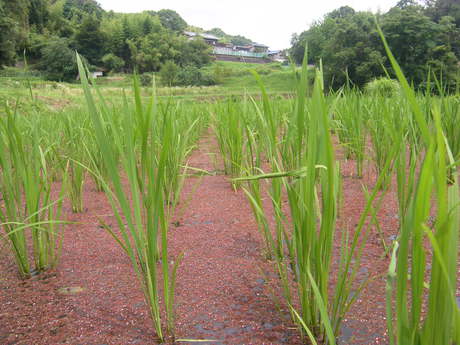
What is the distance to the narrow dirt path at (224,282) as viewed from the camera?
640mm

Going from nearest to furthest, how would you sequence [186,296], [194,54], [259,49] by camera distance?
1. [186,296]
2. [194,54]
3. [259,49]

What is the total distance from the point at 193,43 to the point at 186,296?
128 ft

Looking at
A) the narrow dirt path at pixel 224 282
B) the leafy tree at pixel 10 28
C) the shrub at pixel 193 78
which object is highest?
the leafy tree at pixel 10 28

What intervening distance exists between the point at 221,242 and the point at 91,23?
1338 inches

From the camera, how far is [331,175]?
478mm

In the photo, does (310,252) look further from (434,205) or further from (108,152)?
(434,205)

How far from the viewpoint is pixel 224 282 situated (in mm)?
813

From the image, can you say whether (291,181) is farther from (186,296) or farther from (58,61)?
(58,61)

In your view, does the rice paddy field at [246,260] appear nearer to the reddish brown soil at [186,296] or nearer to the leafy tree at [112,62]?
the reddish brown soil at [186,296]

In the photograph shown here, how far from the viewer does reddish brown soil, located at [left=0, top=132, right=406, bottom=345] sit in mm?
629

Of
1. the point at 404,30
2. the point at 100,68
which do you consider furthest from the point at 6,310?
the point at 100,68

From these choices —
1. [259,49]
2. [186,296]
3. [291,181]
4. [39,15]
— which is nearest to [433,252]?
[291,181]

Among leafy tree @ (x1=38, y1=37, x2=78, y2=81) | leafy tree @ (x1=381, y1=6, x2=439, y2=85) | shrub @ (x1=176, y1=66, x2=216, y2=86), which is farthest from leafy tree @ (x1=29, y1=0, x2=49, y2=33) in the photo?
leafy tree @ (x1=381, y1=6, x2=439, y2=85)

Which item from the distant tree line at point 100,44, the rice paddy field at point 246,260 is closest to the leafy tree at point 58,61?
the distant tree line at point 100,44
